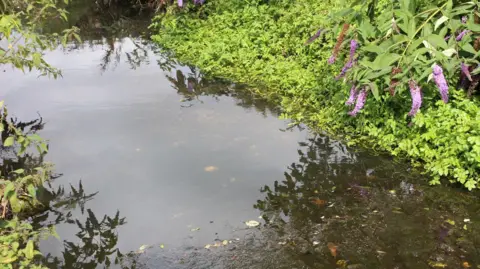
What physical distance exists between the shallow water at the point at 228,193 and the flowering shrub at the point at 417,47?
3.28ft

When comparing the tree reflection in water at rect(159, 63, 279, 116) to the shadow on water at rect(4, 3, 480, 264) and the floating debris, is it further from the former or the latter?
the floating debris

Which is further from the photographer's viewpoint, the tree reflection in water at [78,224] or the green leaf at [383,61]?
the green leaf at [383,61]

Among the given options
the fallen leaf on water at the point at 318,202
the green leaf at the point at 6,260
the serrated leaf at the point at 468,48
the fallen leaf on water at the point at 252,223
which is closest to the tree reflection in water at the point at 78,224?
the green leaf at the point at 6,260

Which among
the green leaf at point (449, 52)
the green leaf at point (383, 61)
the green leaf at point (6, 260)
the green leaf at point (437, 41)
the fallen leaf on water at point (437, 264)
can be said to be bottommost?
the fallen leaf on water at point (437, 264)

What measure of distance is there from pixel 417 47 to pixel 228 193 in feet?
8.44

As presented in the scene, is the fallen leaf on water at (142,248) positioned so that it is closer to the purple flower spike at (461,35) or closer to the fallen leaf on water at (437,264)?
the fallen leaf on water at (437,264)

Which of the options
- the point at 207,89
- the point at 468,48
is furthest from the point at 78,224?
the point at 468,48

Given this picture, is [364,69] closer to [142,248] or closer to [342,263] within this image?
[342,263]

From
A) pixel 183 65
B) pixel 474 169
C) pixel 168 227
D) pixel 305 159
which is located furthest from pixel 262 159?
pixel 183 65

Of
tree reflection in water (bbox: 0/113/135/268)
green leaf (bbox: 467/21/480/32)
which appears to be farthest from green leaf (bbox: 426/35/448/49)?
tree reflection in water (bbox: 0/113/135/268)

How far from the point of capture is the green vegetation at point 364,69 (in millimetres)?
4402

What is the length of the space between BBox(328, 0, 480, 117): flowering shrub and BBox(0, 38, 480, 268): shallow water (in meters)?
1.00

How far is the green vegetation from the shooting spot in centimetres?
440

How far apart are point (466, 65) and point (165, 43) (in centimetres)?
714
